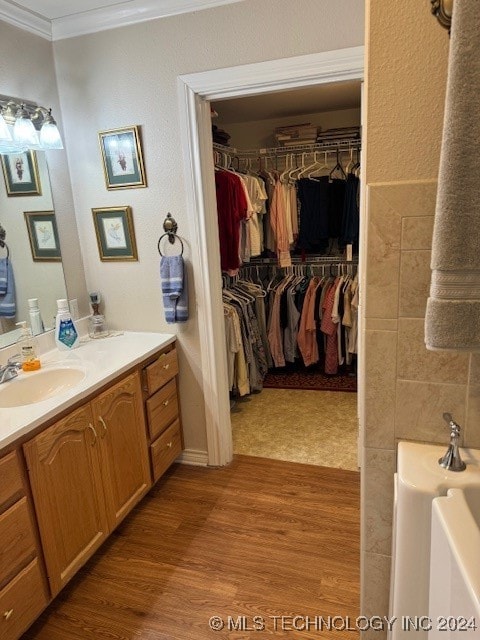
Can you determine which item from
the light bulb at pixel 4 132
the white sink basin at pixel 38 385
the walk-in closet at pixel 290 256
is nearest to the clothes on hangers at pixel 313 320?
the walk-in closet at pixel 290 256

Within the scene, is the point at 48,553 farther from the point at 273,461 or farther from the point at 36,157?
the point at 36,157

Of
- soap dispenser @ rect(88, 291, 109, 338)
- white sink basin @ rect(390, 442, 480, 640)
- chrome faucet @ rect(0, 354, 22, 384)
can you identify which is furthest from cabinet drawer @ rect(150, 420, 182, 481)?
white sink basin @ rect(390, 442, 480, 640)

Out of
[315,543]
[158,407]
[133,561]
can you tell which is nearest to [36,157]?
[158,407]

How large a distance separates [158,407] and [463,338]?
5.73 feet

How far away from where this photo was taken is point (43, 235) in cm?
216

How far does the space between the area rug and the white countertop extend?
1.55 metres

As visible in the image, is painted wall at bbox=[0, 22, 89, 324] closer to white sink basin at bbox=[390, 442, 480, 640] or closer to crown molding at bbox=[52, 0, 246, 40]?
crown molding at bbox=[52, 0, 246, 40]

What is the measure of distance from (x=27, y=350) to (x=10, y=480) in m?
0.73

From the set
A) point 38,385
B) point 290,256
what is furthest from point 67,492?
point 290,256

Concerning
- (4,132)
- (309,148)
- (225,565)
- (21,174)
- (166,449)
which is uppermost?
(309,148)

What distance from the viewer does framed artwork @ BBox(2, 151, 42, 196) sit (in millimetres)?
1953

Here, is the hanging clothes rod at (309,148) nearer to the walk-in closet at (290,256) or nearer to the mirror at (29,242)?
the walk-in closet at (290,256)

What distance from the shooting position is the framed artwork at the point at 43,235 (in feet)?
6.88

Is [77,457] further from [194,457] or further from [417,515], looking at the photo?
[417,515]
